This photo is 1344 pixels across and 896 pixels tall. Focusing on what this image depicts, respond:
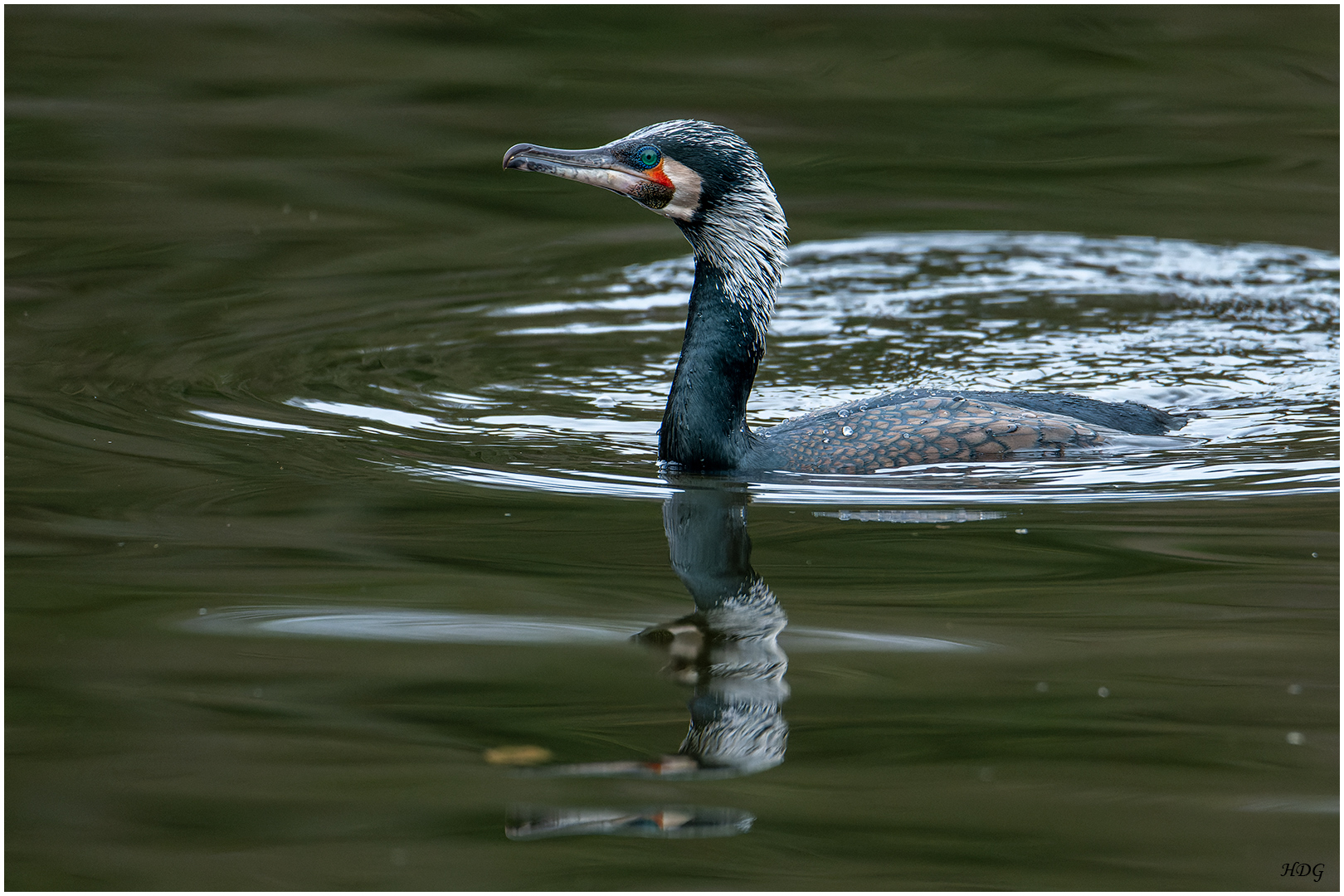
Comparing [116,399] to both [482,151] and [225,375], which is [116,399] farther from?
[482,151]

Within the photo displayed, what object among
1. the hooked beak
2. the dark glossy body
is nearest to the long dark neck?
the dark glossy body

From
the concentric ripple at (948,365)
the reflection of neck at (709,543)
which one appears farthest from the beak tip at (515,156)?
the reflection of neck at (709,543)

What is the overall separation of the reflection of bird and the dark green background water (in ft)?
0.78

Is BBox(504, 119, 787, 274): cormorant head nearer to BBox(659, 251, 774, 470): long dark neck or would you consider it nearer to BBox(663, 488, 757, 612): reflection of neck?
BBox(659, 251, 774, 470): long dark neck

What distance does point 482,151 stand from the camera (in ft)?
39.6

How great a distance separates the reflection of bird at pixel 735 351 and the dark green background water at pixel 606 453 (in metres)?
0.24

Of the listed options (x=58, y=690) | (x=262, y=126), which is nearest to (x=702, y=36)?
(x=262, y=126)

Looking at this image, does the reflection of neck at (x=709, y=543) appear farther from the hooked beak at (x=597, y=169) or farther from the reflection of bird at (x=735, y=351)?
the hooked beak at (x=597, y=169)

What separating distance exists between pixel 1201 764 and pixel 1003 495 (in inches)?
84.8

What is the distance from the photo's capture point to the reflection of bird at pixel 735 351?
20.5 ft

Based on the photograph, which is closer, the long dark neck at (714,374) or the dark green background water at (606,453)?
the dark green background water at (606,453)

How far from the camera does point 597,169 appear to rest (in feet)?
20.4
